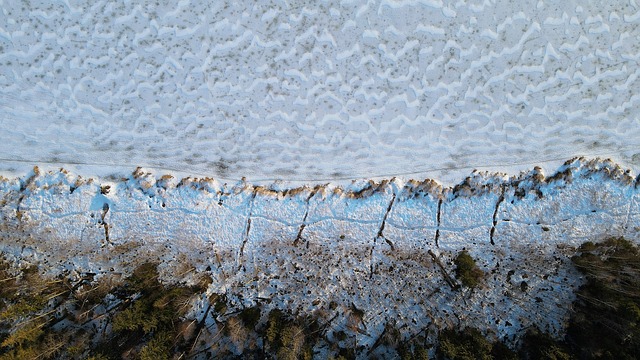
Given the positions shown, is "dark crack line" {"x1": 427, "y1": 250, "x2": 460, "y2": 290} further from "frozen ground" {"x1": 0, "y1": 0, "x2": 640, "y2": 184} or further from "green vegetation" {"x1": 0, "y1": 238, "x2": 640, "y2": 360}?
"frozen ground" {"x1": 0, "y1": 0, "x2": 640, "y2": 184}

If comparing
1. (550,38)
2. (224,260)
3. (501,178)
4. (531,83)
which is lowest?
(224,260)

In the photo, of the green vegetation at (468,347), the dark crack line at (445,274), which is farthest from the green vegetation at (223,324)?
the dark crack line at (445,274)

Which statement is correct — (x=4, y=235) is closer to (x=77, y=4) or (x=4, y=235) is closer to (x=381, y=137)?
(x=77, y=4)

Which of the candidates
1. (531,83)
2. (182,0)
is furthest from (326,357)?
(182,0)

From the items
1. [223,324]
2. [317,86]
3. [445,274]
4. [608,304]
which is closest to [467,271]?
[445,274]

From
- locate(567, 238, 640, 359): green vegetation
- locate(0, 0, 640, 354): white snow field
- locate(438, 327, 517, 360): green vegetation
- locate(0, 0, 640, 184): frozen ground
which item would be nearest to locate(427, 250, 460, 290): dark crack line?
locate(0, 0, 640, 354): white snow field

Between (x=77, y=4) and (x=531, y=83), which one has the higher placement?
(x=77, y=4)

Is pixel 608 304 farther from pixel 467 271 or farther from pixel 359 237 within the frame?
pixel 359 237
